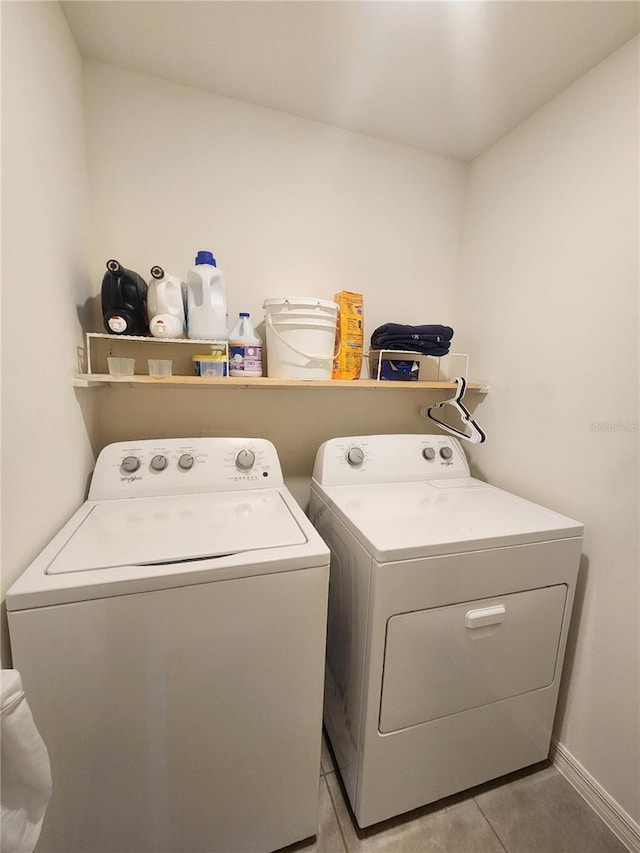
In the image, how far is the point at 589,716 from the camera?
116 centimetres

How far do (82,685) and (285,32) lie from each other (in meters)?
1.80

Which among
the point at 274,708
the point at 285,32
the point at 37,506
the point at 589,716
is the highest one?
the point at 285,32

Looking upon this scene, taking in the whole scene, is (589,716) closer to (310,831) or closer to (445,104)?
(310,831)

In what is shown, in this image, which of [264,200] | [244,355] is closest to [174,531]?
[244,355]

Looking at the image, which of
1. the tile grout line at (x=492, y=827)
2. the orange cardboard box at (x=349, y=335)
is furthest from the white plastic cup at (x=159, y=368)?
the tile grout line at (x=492, y=827)

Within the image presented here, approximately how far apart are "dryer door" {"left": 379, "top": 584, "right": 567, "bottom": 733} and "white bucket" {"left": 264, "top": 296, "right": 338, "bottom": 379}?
0.86 meters

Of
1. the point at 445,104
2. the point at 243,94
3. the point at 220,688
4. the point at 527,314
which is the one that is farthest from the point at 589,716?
the point at 243,94

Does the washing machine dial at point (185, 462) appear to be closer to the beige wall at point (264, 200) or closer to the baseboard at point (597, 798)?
the beige wall at point (264, 200)

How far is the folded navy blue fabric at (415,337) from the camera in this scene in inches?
58.1

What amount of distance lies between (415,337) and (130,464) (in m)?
1.19

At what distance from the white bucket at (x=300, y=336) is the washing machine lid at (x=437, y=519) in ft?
1.53

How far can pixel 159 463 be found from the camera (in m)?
1.25

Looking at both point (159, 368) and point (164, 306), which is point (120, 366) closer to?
point (159, 368)

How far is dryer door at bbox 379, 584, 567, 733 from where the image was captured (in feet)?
3.18
